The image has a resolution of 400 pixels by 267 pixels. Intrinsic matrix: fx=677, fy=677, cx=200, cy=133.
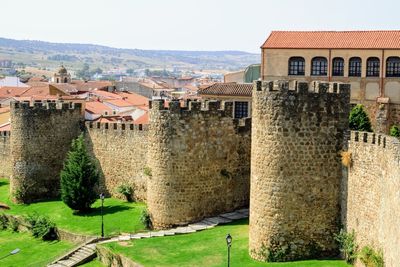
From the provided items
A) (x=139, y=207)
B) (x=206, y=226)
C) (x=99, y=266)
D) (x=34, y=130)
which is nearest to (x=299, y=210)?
(x=206, y=226)

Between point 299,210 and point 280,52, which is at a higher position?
point 280,52

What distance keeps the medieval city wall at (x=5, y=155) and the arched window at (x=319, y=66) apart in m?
21.1

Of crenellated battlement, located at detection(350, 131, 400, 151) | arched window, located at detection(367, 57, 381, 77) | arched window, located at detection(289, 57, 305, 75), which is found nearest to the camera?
crenellated battlement, located at detection(350, 131, 400, 151)

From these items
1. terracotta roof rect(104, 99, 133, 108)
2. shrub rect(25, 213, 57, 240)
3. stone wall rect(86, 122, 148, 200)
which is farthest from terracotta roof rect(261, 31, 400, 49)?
shrub rect(25, 213, 57, 240)

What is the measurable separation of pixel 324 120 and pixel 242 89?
28201 mm

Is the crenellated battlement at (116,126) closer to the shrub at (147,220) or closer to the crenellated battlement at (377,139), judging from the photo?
the shrub at (147,220)

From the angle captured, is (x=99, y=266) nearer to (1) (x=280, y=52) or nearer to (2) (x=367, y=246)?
(2) (x=367, y=246)

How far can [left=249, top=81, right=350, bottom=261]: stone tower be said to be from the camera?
21.7 meters

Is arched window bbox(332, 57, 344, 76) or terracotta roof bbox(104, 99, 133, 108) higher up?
arched window bbox(332, 57, 344, 76)

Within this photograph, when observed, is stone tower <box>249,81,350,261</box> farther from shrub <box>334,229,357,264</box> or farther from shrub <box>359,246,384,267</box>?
shrub <box>359,246,384,267</box>

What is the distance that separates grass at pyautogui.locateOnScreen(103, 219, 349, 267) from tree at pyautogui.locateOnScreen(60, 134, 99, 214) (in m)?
6.58

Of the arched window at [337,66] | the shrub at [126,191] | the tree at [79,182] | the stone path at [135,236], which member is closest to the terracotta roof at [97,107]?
the arched window at [337,66]

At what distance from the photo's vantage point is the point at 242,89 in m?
49.8

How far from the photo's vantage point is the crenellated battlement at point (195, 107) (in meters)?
27.6
